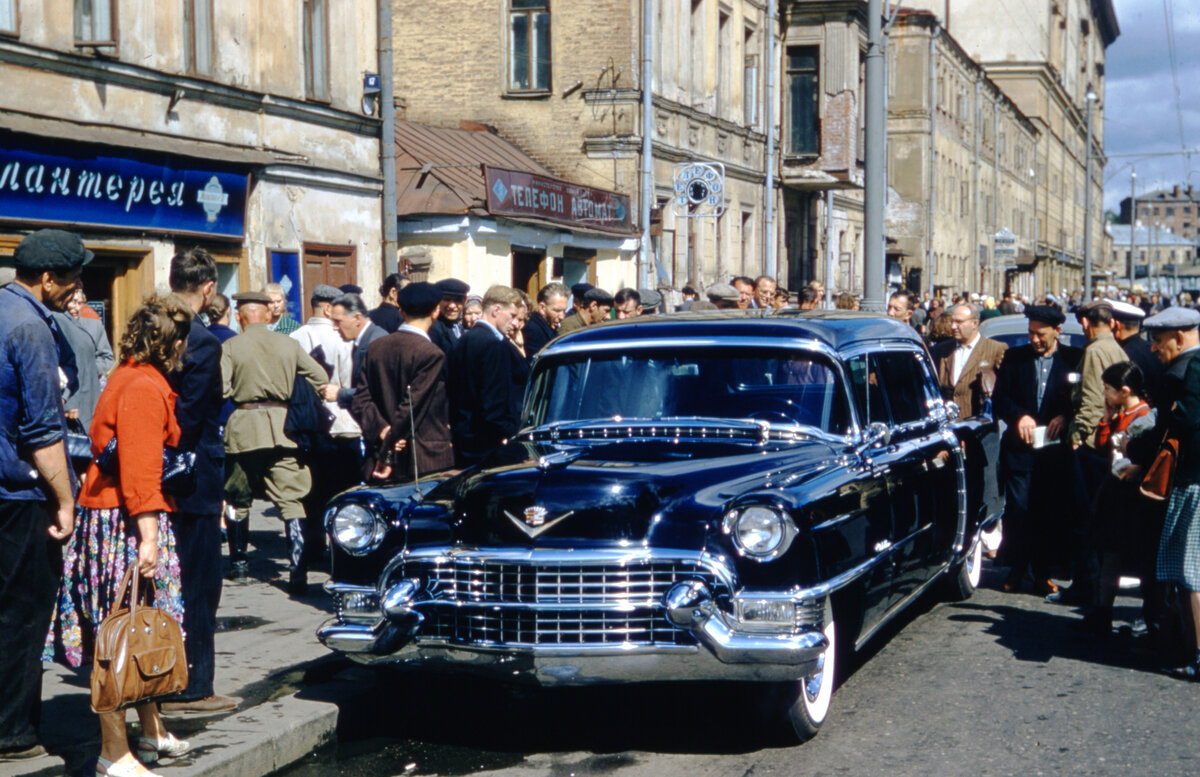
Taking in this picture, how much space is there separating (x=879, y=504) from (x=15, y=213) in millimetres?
9285

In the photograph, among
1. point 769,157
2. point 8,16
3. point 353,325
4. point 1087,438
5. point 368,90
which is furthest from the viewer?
point 769,157

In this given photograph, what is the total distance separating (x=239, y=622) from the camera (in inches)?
341

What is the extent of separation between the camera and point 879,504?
7.09m

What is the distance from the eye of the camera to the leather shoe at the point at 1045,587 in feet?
33.1

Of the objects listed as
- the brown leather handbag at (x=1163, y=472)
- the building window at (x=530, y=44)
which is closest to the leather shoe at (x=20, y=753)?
the brown leather handbag at (x=1163, y=472)

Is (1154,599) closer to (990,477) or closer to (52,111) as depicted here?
(990,477)

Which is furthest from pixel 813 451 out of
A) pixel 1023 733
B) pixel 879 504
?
pixel 1023 733

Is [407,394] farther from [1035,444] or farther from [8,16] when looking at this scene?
[8,16]

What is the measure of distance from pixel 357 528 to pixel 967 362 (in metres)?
7.00

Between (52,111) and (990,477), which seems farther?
(52,111)

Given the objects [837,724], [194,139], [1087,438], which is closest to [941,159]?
[194,139]

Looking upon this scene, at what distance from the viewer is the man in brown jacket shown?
11.9 m

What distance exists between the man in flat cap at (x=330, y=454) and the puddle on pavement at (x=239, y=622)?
1.02 metres

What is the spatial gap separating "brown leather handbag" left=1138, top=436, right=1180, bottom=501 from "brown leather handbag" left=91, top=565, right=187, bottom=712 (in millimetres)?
4939
